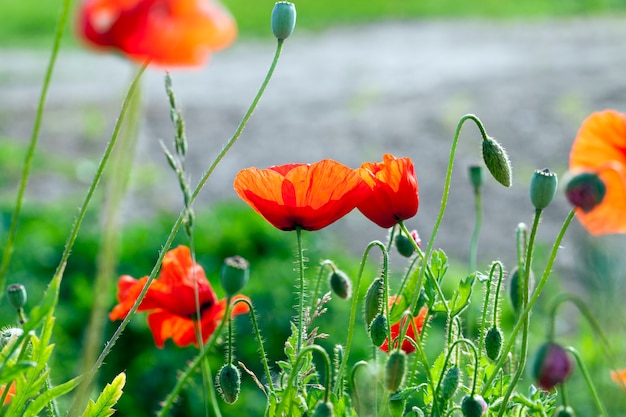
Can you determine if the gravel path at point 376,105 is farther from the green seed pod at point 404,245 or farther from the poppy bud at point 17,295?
the poppy bud at point 17,295

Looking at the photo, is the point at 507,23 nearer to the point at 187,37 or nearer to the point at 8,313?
the point at 8,313

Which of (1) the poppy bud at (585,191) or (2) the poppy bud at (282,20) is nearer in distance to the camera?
(1) the poppy bud at (585,191)

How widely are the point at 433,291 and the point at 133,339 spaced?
207 cm

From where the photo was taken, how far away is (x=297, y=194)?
995 millimetres

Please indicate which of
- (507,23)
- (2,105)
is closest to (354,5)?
(507,23)

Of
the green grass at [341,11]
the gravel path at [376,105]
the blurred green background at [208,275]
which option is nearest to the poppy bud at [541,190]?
the blurred green background at [208,275]

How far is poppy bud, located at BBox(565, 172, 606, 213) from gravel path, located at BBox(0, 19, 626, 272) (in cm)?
357

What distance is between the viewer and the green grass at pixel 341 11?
32.4 feet

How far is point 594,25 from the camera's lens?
9344 millimetres

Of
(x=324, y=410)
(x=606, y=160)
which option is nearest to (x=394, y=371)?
(x=324, y=410)

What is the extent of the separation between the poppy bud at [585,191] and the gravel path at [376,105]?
3566 millimetres

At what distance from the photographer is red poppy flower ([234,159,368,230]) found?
0.98 meters

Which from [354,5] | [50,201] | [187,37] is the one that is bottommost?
[50,201]

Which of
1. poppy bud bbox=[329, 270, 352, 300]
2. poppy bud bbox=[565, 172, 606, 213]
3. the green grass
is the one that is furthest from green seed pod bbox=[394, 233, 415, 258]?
the green grass
